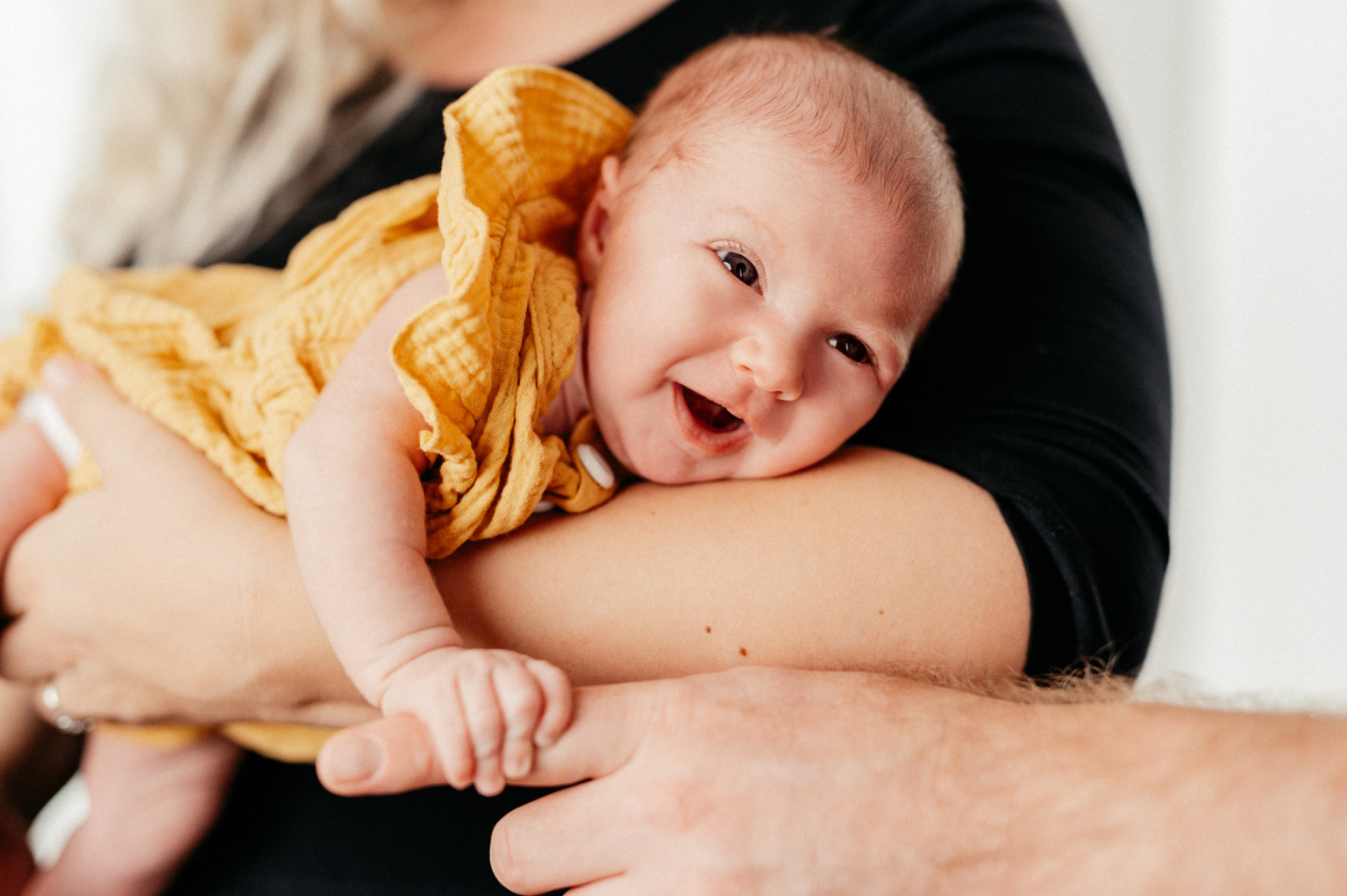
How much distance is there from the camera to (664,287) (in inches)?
35.1

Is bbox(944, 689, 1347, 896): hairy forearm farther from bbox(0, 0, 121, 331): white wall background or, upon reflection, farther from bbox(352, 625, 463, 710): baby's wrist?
bbox(0, 0, 121, 331): white wall background

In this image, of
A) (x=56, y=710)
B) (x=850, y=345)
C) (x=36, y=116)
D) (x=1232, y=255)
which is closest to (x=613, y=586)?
(x=850, y=345)

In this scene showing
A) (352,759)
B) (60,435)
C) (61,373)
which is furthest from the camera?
(60,435)

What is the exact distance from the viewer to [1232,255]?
2.41m

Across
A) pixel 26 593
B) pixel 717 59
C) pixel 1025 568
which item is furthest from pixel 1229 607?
pixel 26 593

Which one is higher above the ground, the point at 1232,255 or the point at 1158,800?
the point at 1158,800

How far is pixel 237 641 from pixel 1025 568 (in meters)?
0.74

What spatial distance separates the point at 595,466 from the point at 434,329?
23 centimetres

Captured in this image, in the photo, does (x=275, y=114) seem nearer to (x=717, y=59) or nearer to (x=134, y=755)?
(x=717, y=59)

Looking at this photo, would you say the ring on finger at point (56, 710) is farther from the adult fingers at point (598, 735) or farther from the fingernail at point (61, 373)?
the adult fingers at point (598, 735)

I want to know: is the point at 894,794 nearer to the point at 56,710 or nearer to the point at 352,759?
the point at 352,759

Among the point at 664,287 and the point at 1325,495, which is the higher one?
the point at 664,287

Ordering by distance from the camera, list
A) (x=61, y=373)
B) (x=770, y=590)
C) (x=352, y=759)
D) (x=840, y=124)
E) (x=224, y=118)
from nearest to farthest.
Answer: (x=352, y=759) < (x=770, y=590) < (x=840, y=124) < (x=61, y=373) < (x=224, y=118)

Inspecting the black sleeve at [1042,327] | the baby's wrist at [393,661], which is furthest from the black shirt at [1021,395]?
the baby's wrist at [393,661]
